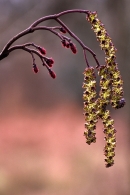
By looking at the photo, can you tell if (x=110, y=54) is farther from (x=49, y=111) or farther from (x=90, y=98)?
(x=49, y=111)

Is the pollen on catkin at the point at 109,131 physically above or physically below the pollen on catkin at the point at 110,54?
below

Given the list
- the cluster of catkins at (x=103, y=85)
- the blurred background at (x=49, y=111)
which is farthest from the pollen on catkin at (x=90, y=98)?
the blurred background at (x=49, y=111)

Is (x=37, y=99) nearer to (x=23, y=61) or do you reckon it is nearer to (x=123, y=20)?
(x=23, y=61)

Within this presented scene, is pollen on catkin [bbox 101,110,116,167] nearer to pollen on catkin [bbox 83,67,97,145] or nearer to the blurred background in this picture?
pollen on catkin [bbox 83,67,97,145]

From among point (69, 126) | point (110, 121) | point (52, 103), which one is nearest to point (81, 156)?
point (69, 126)

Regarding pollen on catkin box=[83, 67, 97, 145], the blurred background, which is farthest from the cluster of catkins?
the blurred background

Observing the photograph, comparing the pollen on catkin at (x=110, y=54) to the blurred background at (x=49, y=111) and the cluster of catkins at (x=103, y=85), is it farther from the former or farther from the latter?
the blurred background at (x=49, y=111)

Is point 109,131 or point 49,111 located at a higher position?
point 49,111

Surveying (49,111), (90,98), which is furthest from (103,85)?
(49,111)
